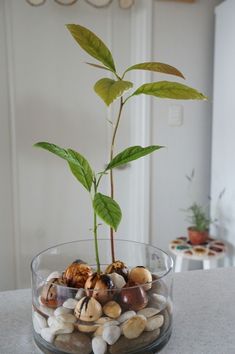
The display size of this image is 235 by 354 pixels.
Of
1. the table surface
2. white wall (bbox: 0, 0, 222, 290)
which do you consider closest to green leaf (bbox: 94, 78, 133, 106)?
the table surface

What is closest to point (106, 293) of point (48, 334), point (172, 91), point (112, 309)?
point (112, 309)

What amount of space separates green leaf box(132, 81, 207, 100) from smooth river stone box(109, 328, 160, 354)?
1.38 ft

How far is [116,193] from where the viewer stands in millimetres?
1926

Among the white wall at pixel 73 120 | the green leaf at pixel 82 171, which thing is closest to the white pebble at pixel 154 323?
the green leaf at pixel 82 171

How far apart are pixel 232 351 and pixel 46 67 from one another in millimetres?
1553

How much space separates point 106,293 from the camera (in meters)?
0.55

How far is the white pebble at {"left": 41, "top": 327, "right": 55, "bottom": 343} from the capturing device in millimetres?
567

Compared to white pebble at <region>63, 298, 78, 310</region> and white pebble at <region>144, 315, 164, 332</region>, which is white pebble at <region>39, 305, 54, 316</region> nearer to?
white pebble at <region>63, 298, 78, 310</region>

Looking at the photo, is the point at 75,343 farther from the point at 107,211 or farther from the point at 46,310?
the point at 107,211

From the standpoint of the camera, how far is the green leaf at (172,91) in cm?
56

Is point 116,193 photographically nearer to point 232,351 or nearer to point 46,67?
point 46,67

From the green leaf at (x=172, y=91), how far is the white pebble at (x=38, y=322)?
437 millimetres

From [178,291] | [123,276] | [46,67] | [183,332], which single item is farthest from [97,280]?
[46,67]

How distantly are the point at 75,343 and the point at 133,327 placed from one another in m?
0.10
